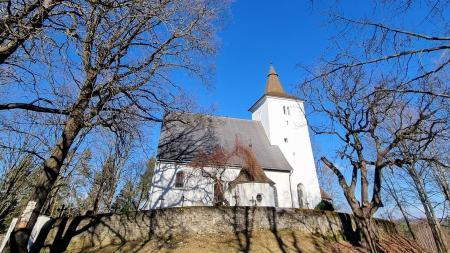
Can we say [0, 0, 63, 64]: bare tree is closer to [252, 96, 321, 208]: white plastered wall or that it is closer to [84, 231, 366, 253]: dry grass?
[84, 231, 366, 253]: dry grass

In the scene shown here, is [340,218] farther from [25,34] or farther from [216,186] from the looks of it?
[25,34]

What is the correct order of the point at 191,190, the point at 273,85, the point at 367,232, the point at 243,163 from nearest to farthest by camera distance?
the point at 367,232 → the point at 191,190 → the point at 243,163 → the point at 273,85

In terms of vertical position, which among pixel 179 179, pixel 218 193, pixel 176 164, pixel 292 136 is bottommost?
pixel 218 193

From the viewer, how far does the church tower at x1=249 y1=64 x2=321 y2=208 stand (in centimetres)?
2294

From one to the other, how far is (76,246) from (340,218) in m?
12.3

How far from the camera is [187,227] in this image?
1212 centimetres

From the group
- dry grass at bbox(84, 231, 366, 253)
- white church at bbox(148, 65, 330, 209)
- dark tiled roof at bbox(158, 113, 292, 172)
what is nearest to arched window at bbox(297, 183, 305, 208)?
white church at bbox(148, 65, 330, 209)

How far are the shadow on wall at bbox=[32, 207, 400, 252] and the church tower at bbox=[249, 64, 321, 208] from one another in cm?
819

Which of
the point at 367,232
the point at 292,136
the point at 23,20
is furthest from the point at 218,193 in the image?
the point at 23,20

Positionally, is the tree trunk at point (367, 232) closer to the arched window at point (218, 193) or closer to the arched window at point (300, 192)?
the arched window at point (218, 193)

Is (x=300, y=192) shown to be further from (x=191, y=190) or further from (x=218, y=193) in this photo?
(x=191, y=190)

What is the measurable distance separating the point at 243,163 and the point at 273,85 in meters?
13.1

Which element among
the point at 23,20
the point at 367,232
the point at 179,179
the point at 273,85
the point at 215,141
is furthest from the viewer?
the point at 273,85

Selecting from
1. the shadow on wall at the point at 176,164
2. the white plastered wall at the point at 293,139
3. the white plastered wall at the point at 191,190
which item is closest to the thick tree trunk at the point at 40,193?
the shadow on wall at the point at 176,164
